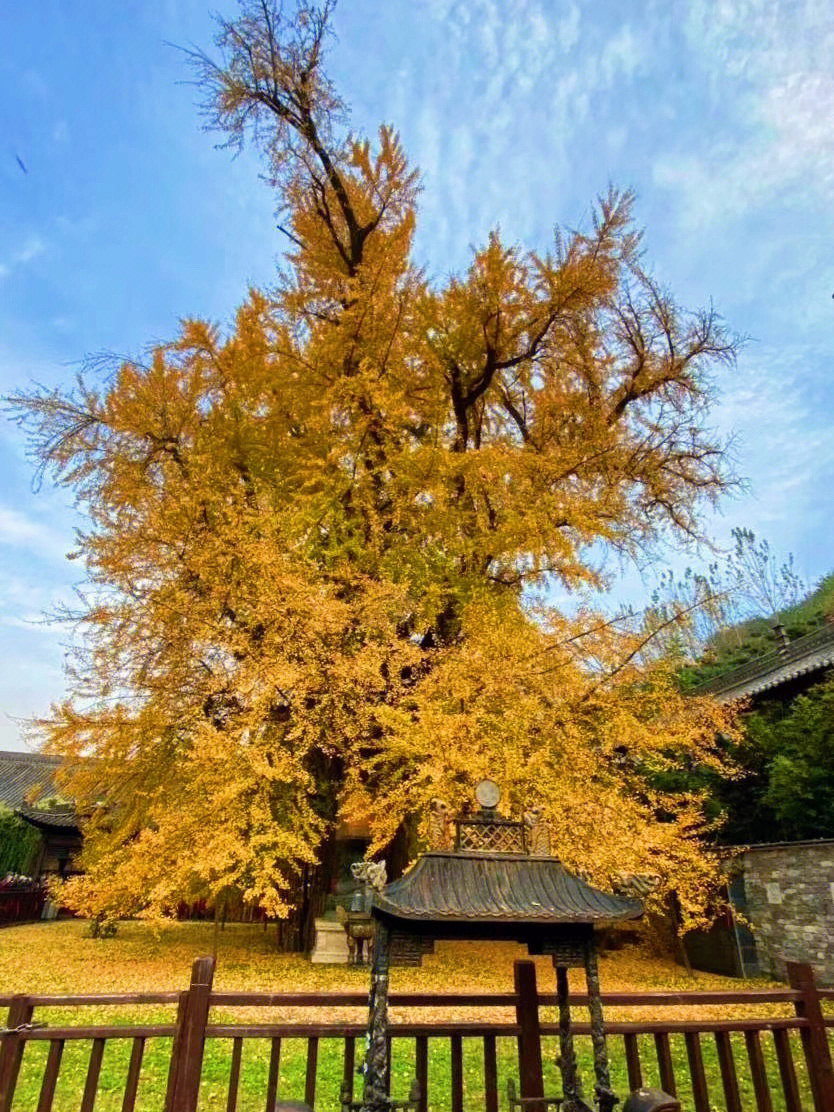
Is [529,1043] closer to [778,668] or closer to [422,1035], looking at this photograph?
[422,1035]

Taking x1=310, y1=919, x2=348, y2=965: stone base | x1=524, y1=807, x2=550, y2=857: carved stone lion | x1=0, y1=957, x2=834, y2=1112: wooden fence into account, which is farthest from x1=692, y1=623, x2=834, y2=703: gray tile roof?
x1=524, y1=807, x2=550, y2=857: carved stone lion

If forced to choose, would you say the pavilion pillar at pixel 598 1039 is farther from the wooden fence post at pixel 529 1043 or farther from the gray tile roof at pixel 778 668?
the gray tile roof at pixel 778 668

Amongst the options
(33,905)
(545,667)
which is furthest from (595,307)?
(33,905)

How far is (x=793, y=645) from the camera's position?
17516mm

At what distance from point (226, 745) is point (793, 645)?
15.8 metres

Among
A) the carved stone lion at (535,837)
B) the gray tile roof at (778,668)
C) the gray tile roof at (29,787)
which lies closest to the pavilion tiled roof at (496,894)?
the carved stone lion at (535,837)

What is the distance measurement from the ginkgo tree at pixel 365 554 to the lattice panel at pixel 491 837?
2.95m

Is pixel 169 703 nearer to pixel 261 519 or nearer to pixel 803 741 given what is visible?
pixel 261 519

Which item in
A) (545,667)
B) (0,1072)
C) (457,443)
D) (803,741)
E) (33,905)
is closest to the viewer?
(0,1072)

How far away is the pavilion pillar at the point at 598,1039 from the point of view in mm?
3570

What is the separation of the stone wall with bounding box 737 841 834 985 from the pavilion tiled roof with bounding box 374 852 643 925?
7.75 metres

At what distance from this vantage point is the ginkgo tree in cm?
861

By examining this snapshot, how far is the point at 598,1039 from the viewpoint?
3.78m

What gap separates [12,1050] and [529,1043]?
9.57 feet
